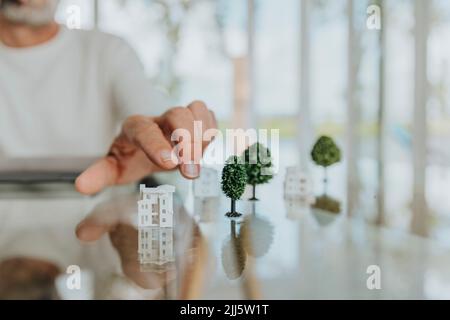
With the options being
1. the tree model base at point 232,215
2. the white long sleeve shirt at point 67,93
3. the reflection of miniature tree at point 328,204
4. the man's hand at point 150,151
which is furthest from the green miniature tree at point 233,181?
the white long sleeve shirt at point 67,93

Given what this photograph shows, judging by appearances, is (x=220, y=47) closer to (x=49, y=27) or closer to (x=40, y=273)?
(x=49, y=27)

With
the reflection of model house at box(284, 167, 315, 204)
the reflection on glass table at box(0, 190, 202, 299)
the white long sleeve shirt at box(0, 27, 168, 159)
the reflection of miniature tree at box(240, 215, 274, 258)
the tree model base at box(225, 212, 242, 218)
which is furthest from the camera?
the white long sleeve shirt at box(0, 27, 168, 159)

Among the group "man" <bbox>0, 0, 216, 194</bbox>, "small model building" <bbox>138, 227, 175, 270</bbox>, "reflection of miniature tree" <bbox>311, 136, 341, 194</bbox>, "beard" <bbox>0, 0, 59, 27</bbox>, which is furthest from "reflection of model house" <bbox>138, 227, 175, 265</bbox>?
"beard" <bbox>0, 0, 59, 27</bbox>

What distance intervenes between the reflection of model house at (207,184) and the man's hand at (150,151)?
0.05 feet

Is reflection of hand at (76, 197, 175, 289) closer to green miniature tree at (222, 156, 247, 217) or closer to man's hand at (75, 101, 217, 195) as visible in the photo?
man's hand at (75, 101, 217, 195)

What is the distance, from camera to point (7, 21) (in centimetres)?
115

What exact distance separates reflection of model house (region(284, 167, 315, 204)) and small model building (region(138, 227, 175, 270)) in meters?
0.27

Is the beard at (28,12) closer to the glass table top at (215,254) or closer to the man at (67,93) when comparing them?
the man at (67,93)

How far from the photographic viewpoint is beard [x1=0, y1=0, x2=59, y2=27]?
3.73 ft

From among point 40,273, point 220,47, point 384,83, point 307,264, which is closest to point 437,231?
point 307,264

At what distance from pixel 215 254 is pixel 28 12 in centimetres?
75

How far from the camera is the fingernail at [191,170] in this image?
988 mm

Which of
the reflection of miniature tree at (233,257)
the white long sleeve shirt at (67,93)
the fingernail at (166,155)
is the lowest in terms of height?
the reflection of miniature tree at (233,257)

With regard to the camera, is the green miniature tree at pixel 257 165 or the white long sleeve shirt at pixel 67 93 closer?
the green miniature tree at pixel 257 165
